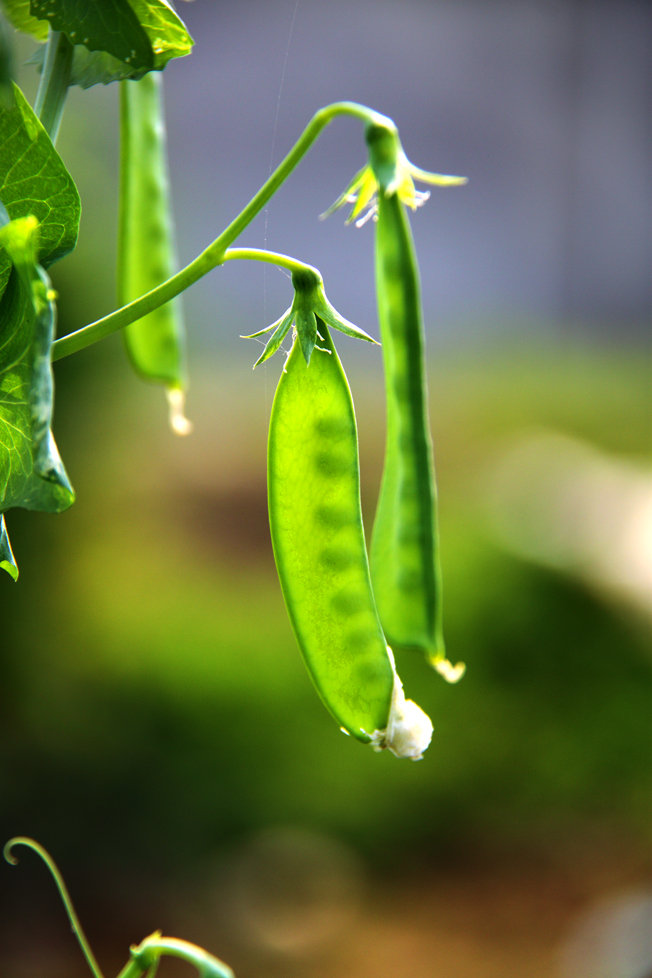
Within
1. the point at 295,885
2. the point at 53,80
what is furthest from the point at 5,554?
the point at 295,885

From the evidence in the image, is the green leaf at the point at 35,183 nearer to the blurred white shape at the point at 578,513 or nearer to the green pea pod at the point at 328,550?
the green pea pod at the point at 328,550

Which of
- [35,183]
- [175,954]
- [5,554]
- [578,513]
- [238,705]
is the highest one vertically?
[578,513]

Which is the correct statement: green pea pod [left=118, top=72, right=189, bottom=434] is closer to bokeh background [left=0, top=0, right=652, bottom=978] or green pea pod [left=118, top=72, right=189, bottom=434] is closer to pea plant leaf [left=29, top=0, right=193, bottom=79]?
pea plant leaf [left=29, top=0, right=193, bottom=79]

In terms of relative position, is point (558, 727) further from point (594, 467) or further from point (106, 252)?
point (106, 252)

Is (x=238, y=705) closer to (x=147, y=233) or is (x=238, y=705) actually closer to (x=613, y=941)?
(x=613, y=941)

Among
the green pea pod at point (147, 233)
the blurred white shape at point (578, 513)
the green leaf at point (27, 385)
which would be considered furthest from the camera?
the blurred white shape at point (578, 513)

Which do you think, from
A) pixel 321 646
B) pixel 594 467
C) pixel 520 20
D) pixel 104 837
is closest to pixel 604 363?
pixel 594 467

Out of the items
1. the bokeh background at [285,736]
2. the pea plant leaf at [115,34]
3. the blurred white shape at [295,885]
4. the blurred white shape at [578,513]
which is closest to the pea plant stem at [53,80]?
the pea plant leaf at [115,34]
